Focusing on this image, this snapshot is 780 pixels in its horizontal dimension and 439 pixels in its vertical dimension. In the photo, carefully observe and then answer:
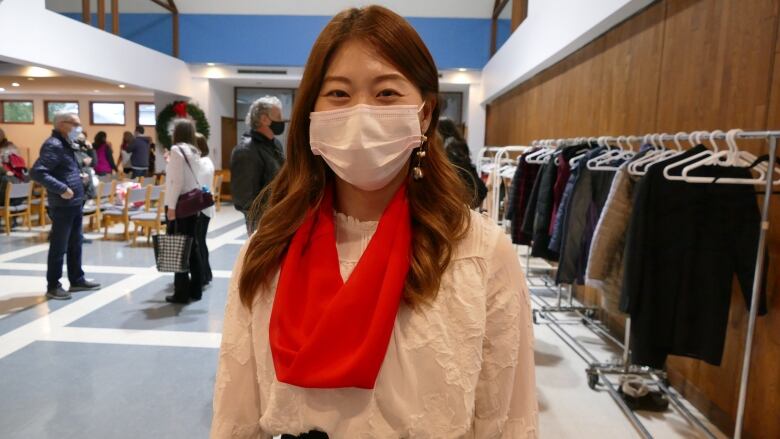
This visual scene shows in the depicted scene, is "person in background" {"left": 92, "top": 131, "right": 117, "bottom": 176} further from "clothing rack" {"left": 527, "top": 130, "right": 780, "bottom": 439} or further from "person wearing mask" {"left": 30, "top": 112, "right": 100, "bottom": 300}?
"clothing rack" {"left": 527, "top": 130, "right": 780, "bottom": 439}

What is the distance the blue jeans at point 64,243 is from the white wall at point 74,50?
299 centimetres

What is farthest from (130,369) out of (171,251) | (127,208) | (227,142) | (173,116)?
(227,142)

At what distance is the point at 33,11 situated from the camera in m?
6.68

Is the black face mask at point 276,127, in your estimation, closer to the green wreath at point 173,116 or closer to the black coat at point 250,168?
the black coat at point 250,168

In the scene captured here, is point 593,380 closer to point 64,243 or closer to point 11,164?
point 64,243

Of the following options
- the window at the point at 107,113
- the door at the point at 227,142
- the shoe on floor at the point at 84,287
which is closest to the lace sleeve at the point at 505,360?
the shoe on floor at the point at 84,287

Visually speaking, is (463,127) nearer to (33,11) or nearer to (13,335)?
(33,11)

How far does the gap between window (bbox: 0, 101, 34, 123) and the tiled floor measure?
14082 mm

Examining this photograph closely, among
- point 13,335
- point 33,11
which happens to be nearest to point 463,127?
point 33,11

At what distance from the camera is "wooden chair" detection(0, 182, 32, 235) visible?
736 centimetres

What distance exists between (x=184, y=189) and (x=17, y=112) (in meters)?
16.2

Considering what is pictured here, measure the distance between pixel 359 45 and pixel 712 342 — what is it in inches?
84.3

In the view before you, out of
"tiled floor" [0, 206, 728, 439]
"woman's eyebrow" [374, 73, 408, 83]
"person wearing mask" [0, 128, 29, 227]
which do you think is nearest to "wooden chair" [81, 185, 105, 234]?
"person wearing mask" [0, 128, 29, 227]

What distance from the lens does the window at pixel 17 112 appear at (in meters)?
16.6
